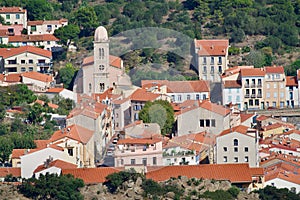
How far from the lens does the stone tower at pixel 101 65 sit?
182 feet

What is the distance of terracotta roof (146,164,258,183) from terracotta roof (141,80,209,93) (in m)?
9.45

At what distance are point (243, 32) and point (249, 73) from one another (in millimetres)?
8917

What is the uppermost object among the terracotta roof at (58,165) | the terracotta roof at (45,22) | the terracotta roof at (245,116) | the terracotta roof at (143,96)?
Answer: the terracotta roof at (45,22)

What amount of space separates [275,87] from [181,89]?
13.1 feet

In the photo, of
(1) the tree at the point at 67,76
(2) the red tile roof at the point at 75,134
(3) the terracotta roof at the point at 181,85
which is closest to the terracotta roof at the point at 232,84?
(3) the terracotta roof at the point at 181,85

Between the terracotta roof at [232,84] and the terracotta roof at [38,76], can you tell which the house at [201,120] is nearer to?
the terracotta roof at [232,84]

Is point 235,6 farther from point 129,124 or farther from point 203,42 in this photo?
point 129,124

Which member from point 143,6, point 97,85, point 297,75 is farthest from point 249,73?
point 143,6

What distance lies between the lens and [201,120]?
50.7 meters

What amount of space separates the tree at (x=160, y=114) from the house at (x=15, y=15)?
1682 cm

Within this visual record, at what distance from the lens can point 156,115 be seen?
5138 centimetres

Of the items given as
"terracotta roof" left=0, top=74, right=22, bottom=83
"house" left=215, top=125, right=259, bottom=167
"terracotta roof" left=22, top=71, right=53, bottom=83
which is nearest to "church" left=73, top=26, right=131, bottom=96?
"terracotta roof" left=22, top=71, right=53, bottom=83

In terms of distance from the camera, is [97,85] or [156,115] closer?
[156,115]

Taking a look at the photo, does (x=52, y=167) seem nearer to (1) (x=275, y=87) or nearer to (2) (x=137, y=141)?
(2) (x=137, y=141)
